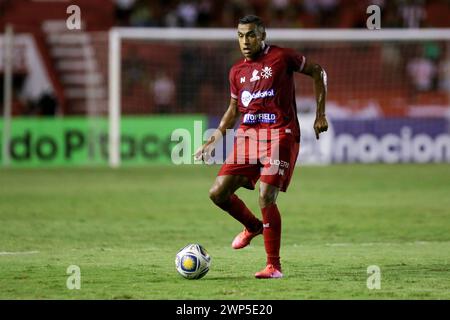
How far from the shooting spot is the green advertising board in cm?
2519

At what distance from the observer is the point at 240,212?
977cm

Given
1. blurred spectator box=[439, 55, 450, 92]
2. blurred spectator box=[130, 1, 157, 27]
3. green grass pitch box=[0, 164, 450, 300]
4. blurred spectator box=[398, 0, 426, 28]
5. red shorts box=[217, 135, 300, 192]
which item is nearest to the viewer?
green grass pitch box=[0, 164, 450, 300]

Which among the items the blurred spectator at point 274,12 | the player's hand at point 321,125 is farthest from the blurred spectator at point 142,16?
the player's hand at point 321,125

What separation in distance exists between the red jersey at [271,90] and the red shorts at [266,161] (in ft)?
0.45

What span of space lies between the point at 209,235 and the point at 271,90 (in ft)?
13.3

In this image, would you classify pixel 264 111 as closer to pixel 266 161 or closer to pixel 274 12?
pixel 266 161

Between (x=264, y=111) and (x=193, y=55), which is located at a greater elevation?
(x=193, y=55)

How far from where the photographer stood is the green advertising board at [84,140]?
2519 centimetres

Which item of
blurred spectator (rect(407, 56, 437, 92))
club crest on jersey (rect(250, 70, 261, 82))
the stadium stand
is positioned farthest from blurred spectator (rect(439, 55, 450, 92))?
club crest on jersey (rect(250, 70, 261, 82))

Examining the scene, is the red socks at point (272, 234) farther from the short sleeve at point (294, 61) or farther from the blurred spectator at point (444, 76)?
the blurred spectator at point (444, 76)

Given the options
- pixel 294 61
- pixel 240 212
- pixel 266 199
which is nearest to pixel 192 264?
pixel 266 199

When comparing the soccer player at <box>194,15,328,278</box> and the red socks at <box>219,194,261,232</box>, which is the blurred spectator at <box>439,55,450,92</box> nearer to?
the red socks at <box>219,194,261,232</box>

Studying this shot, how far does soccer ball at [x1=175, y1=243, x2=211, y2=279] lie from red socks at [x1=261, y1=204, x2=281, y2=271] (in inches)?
22.9
